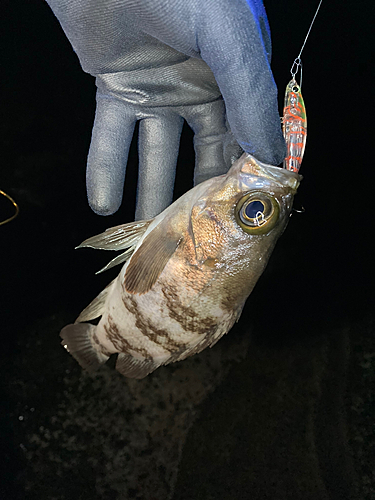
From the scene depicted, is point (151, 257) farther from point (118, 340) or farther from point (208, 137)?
point (208, 137)

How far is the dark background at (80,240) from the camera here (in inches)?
48.8

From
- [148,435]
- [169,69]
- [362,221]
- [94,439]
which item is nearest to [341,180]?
[362,221]

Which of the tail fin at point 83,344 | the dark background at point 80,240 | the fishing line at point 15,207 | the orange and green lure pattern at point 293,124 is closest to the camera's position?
the orange and green lure pattern at point 293,124

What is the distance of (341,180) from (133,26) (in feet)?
3.16

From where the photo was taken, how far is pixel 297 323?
4.75 ft

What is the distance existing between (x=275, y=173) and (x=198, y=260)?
0.80 feet

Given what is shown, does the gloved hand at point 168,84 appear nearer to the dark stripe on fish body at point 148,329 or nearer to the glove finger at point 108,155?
the glove finger at point 108,155

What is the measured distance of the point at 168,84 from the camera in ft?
3.07

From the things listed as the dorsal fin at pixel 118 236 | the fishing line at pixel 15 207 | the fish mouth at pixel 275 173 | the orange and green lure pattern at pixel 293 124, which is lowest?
the fishing line at pixel 15 207

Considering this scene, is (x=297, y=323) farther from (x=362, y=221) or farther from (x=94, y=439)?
(x=94, y=439)

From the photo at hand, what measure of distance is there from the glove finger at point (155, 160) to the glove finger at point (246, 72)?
0.36 m

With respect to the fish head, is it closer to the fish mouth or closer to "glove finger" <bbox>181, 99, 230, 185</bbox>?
the fish mouth

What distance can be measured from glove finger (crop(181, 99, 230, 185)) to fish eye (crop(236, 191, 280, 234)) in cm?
35

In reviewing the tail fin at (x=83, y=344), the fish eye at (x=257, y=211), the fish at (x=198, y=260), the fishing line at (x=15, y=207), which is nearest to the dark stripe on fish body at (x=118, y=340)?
the fish at (x=198, y=260)
